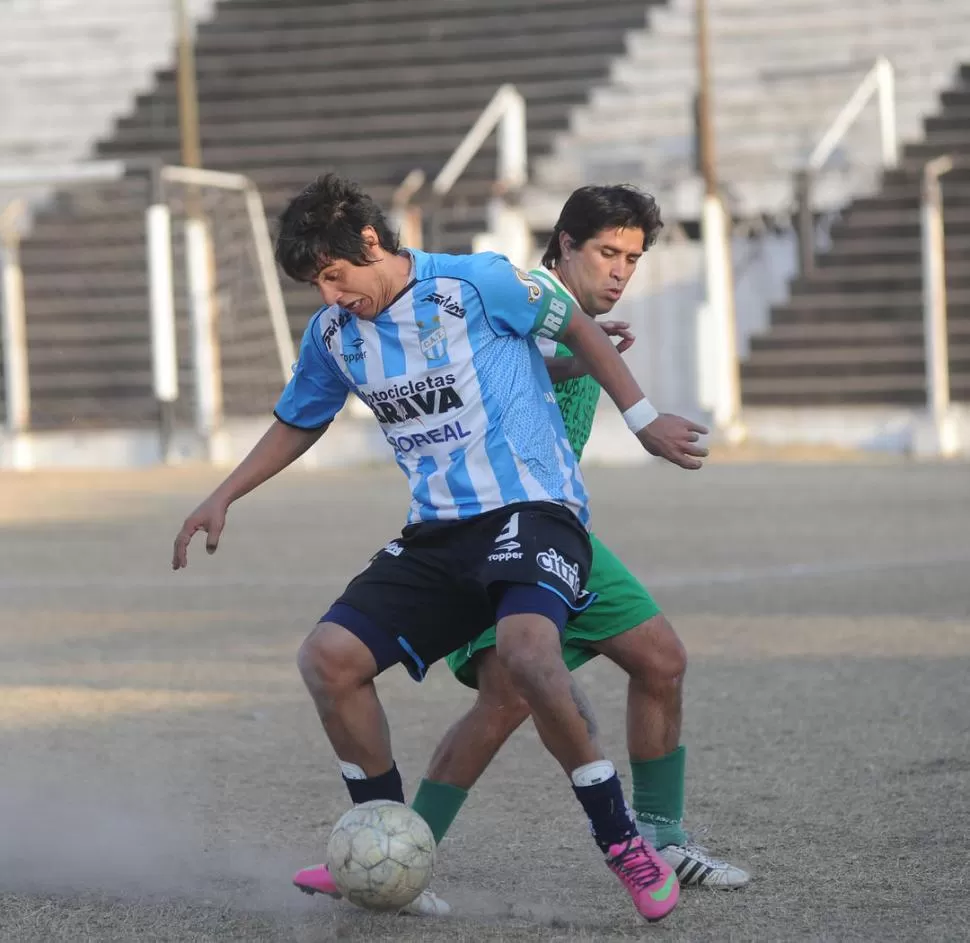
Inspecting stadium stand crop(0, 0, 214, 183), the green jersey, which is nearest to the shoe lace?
the green jersey

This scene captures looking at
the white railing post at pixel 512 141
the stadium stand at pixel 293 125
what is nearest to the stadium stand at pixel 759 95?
the white railing post at pixel 512 141

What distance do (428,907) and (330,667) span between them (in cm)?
55

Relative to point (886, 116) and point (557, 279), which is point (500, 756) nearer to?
point (557, 279)

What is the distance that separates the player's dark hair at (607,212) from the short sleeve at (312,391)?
2.07 feet

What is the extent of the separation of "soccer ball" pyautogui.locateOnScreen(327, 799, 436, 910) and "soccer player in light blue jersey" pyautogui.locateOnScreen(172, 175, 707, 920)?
0.39 ft

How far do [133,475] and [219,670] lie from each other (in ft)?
39.7

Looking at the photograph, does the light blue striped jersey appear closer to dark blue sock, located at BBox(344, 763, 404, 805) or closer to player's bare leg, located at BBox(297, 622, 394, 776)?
player's bare leg, located at BBox(297, 622, 394, 776)

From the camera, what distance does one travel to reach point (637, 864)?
3.70 meters

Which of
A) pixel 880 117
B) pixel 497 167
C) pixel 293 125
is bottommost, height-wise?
pixel 497 167

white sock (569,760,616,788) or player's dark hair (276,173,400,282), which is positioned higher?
player's dark hair (276,173,400,282)

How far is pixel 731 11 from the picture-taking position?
26781 mm

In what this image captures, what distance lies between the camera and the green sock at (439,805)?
4125mm

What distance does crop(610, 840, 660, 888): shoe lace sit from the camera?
3.67m

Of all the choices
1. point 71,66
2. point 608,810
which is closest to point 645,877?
point 608,810
